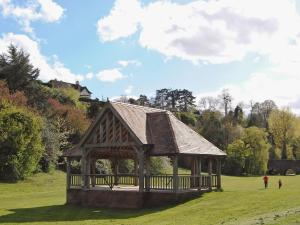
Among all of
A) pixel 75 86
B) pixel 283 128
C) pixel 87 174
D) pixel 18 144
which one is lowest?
pixel 87 174

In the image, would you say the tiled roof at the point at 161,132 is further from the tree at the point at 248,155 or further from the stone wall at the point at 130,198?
the tree at the point at 248,155

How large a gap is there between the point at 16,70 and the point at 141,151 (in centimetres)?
4359

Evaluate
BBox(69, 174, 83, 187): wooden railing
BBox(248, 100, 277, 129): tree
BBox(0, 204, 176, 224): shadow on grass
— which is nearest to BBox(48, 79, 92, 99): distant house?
BBox(248, 100, 277, 129): tree

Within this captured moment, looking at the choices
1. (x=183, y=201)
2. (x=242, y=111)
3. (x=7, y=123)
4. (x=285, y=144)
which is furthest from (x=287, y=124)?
(x=183, y=201)

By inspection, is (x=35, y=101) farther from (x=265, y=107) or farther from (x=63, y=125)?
(x=265, y=107)

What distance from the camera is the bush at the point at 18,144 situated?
46.1 m

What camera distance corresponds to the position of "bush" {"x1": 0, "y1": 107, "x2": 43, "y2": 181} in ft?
Result: 151

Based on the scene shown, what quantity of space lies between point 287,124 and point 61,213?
72.0m

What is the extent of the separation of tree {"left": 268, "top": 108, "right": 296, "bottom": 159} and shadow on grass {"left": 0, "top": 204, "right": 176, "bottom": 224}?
68522 mm

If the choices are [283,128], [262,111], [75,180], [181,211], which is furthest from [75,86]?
[181,211]

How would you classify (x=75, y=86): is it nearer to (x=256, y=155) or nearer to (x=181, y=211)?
(x=256, y=155)

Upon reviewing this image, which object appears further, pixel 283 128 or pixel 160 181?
pixel 283 128

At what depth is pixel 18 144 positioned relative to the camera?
1843 inches

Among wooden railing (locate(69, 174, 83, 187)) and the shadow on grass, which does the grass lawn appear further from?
wooden railing (locate(69, 174, 83, 187))
